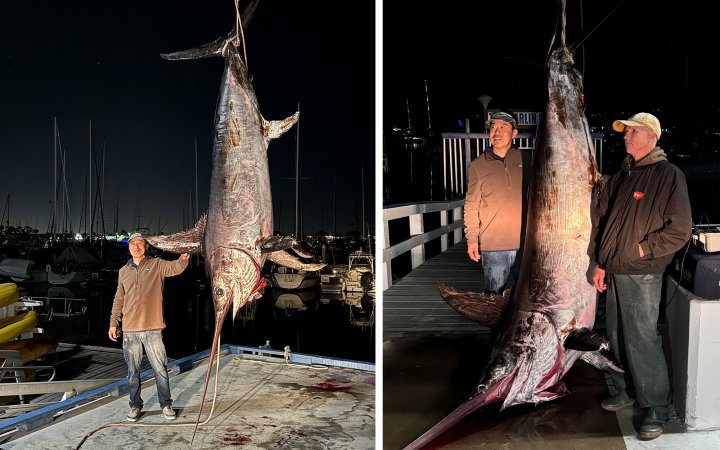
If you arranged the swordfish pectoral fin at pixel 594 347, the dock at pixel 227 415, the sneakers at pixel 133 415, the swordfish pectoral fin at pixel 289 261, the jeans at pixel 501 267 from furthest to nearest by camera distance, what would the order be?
the sneakers at pixel 133 415 → the dock at pixel 227 415 → the jeans at pixel 501 267 → the swordfish pectoral fin at pixel 289 261 → the swordfish pectoral fin at pixel 594 347

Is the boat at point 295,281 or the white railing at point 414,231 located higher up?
the white railing at point 414,231

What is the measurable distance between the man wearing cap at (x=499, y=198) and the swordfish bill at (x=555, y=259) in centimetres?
39

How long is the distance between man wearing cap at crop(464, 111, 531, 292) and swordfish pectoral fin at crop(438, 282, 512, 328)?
35 cm

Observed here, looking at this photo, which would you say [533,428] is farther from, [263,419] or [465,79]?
[465,79]

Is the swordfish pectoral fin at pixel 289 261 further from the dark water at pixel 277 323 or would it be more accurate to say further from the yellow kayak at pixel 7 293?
the dark water at pixel 277 323

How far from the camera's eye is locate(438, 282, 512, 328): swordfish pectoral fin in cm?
247

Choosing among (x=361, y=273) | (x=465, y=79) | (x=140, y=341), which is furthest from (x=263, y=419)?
(x=361, y=273)

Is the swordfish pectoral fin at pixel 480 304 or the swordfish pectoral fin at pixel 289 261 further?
the swordfish pectoral fin at pixel 289 261

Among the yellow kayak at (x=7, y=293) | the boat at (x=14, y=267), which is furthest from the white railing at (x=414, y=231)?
the boat at (x=14, y=267)

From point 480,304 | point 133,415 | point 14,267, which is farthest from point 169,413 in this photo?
point 14,267

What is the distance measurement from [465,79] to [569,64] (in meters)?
2.47

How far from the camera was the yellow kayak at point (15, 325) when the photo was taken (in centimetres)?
537

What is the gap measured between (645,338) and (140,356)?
260 centimetres

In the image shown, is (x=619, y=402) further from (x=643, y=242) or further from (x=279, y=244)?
(x=279, y=244)
